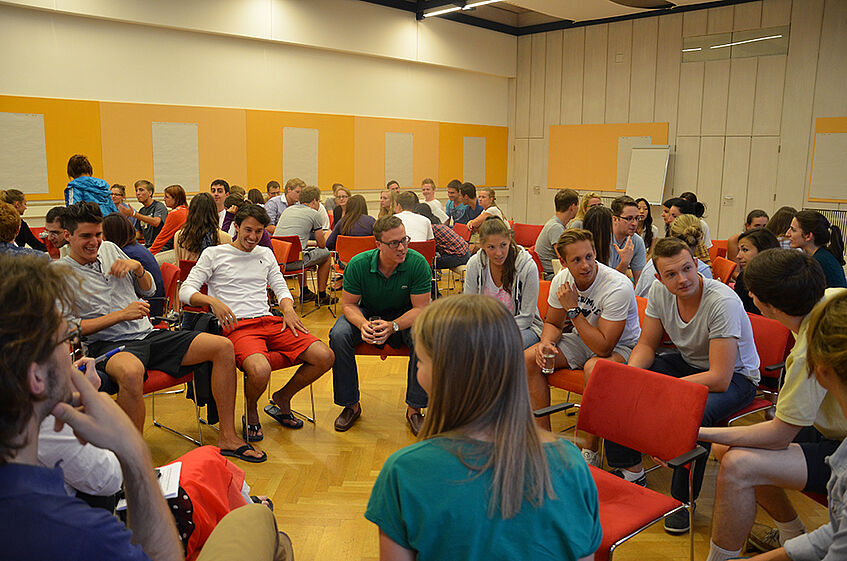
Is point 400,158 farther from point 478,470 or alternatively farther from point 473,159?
point 478,470

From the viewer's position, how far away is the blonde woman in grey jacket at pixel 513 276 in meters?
3.99

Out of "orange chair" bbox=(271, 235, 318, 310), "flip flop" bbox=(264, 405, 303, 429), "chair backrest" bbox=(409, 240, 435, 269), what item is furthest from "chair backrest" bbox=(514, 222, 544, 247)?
"flip flop" bbox=(264, 405, 303, 429)

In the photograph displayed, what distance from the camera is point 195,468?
2045 mm

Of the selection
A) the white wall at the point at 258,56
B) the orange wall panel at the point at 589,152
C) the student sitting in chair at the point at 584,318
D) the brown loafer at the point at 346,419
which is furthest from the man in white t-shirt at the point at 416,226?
the orange wall panel at the point at 589,152

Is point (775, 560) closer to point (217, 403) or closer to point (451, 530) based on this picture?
point (451, 530)

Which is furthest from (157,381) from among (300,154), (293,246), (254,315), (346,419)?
(300,154)

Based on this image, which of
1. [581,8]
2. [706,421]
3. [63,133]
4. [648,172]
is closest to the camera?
[706,421]

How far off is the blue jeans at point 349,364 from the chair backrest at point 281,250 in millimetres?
1967

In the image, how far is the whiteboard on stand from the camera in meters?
11.4

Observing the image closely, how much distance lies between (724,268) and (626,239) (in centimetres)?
79

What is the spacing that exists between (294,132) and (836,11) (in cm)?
860

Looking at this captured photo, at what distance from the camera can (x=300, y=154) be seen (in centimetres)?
1027

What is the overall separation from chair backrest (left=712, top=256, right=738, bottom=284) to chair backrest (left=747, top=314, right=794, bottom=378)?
1343mm

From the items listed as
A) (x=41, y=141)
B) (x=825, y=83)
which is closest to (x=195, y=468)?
(x=41, y=141)
